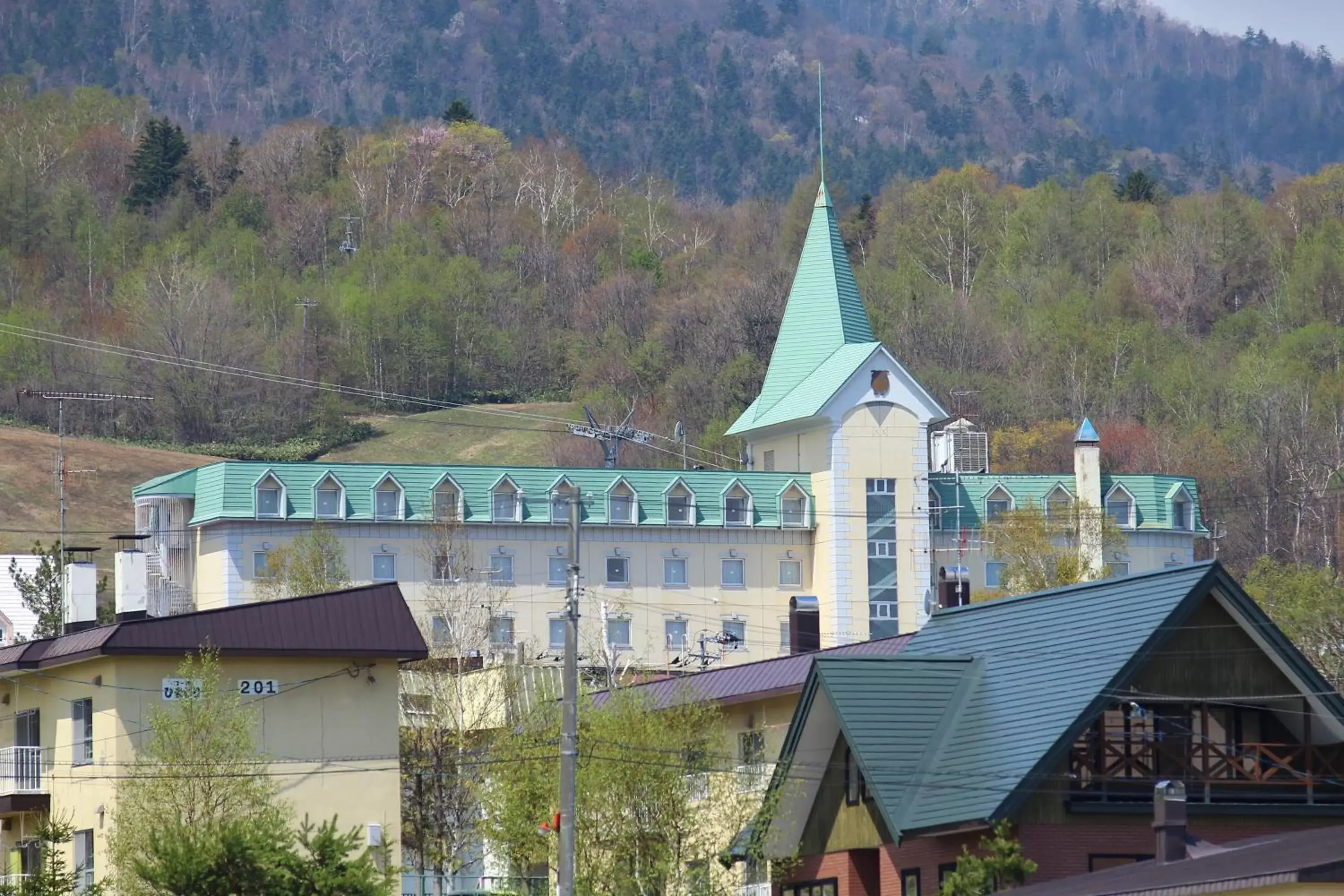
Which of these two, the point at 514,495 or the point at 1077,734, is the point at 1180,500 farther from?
the point at 1077,734

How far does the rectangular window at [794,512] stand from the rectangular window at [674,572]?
4.62 meters

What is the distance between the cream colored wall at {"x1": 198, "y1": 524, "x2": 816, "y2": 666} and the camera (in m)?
97.3

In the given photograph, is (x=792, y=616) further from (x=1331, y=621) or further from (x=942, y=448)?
(x=942, y=448)

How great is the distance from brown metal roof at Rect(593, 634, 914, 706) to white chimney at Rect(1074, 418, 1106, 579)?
148ft

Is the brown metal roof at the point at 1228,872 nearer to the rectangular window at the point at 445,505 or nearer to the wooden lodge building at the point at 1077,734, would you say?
the wooden lodge building at the point at 1077,734

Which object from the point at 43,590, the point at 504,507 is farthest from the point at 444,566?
the point at 43,590

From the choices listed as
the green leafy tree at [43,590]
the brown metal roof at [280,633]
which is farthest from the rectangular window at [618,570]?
the brown metal roof at [280,633]

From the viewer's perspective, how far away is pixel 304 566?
8806 centimetres

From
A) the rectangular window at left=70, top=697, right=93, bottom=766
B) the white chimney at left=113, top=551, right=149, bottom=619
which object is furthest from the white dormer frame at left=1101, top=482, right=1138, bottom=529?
the rectangular window at left=70, top=697, right=93, bottom=766

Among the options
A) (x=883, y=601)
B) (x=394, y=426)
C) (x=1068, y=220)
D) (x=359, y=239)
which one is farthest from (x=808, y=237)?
(x=359, y=239)

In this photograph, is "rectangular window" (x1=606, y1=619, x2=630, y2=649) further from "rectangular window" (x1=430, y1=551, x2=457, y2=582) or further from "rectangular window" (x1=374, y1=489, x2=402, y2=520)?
"rectangular window" (x1=374, y1=489, x2=402, y2=520)

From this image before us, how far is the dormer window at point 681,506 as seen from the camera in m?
103

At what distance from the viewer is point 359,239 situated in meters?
198

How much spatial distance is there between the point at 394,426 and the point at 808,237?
54.5 meters
